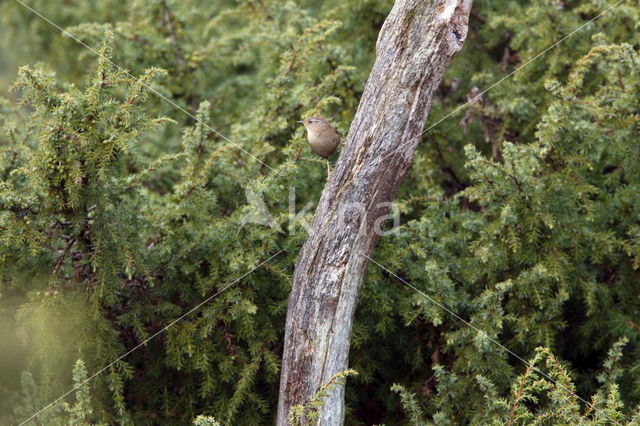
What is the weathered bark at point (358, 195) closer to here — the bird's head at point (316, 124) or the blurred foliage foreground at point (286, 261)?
the blurred foliage foreground at point (286, 261)

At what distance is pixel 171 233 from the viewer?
11.3 ft

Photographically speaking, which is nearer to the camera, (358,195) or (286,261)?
(358,195)

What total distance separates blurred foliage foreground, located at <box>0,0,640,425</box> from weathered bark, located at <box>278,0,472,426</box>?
0.43 meters

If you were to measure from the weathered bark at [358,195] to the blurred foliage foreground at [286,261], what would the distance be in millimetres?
428

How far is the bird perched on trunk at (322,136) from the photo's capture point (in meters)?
3.48

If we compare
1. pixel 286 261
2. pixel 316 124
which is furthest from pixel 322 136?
pixel 286 261

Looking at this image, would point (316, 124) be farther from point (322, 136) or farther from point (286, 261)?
point (286, 261)

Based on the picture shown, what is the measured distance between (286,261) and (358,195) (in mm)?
803

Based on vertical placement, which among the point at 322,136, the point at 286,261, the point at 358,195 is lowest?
the point at 286,261

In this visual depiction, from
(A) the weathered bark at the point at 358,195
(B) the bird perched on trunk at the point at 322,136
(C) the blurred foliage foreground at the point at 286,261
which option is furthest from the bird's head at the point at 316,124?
(A) the weathered bark at the point at 358,195

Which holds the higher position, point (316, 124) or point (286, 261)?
point (316, 124)

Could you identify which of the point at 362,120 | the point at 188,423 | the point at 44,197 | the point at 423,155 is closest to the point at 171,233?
the point at 44,197

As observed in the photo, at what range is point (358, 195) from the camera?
9.30 ft

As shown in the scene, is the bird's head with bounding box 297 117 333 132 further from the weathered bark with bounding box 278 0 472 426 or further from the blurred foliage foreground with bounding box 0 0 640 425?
the weathered bark with bounding box 278 0 472 426
